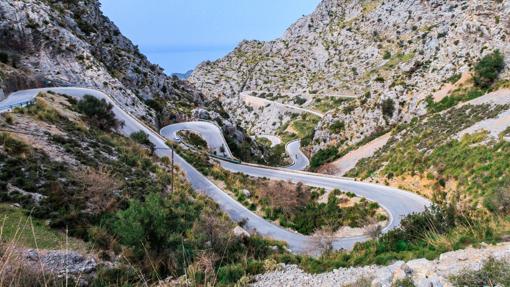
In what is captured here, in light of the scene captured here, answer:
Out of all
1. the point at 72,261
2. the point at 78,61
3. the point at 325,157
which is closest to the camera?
the point at 72,261

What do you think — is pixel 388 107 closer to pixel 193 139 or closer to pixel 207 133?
pixel 207 133

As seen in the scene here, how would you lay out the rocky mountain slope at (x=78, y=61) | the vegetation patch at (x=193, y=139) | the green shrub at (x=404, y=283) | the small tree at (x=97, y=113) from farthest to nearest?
1. the vegetation patch at (x=193, y=139)
2. the rocky mountain slope at (x=78, y=61)
3. the small tree at (x=97, y=113)
4. the green shrub at (x=404, y=283)

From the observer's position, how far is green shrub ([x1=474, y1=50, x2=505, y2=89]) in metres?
32.9

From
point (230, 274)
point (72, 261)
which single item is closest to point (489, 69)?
point (230, 274)

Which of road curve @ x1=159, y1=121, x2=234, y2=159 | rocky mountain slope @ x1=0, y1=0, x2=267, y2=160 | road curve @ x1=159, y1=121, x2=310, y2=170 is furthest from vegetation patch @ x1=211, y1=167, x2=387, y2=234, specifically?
rocky mountain slope @ x1=0, y1=0, x2=267, y2=160

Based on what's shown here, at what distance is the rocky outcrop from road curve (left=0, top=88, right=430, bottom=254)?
20.0 feet

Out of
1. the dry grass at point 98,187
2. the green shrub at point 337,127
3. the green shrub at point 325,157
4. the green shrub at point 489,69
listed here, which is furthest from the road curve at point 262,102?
the dry grass at point 98,187

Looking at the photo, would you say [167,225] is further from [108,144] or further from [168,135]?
[168,135]

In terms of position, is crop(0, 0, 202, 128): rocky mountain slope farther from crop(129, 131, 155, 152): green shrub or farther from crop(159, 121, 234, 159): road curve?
crop(129, 131, 155, 152): green shrub

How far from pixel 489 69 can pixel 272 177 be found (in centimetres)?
2260

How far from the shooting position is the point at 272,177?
105 feet

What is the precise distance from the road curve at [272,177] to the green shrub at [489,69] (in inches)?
659

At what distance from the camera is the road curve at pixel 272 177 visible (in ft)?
60.4

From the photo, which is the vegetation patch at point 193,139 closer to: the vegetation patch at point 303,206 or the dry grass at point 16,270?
the vegetation patch at point 303,206
